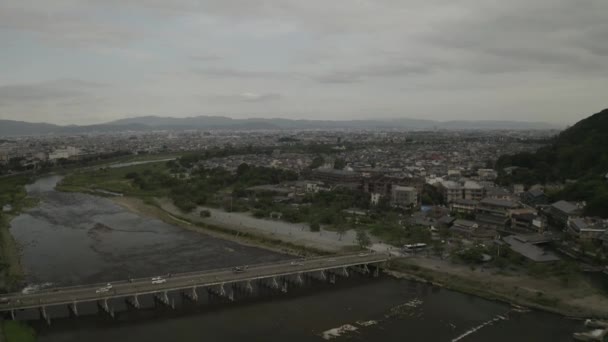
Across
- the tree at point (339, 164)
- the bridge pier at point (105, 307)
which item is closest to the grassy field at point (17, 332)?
the bridge pier at point (105, 307)

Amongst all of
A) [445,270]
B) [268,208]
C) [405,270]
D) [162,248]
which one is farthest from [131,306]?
[268,208]

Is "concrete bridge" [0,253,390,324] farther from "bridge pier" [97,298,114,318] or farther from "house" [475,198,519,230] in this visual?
"house" [475,198,519,230]

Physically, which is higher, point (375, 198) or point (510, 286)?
point (375, 198)

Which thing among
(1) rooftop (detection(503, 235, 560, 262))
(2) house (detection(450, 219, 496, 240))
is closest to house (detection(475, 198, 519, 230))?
(2) house (detection(450, 219, 496, 240))

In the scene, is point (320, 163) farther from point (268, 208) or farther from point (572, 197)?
point (572, 197)

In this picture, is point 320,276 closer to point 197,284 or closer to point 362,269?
point 362,269

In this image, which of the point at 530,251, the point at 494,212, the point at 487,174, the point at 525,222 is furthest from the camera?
the point at 487,174

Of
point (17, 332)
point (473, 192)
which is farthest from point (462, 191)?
point (17, 332)

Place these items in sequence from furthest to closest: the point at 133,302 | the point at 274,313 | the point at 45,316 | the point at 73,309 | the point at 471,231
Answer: the point at 471,231, the point at 133,302, the point at 274,313, the point at 73,309, the point at 45,316
